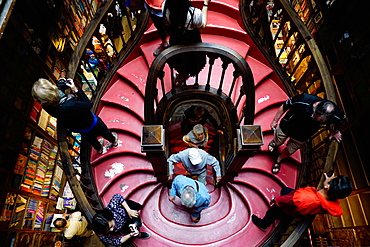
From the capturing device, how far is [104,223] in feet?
7.79

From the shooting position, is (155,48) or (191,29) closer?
(191,29)

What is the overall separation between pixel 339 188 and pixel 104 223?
2.27 metres

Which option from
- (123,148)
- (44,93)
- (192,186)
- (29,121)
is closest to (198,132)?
(192,186)

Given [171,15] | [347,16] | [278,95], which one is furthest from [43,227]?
[347,16]

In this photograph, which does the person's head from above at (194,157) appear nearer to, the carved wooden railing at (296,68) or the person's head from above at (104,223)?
the person's head from above at (104,223)

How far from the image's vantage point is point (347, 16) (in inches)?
155

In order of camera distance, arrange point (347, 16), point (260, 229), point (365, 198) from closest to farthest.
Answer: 1. point (260, 229)
2. point (365, 198)
3. point (347, 16)

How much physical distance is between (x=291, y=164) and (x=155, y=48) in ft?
9.82

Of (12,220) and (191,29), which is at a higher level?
(191,29)

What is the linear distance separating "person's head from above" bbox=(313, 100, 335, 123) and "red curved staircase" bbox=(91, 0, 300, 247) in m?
1.38

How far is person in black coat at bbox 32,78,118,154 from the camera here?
2328 millimetres

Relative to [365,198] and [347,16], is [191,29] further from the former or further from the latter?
[365,198]

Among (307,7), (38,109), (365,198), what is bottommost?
(365,198)

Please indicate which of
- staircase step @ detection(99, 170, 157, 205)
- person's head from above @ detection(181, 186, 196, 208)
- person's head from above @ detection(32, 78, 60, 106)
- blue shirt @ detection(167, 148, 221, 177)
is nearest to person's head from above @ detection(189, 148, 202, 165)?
blue shirt @ detection(167, 148, 221, 177)
